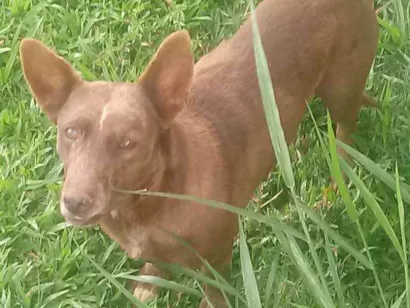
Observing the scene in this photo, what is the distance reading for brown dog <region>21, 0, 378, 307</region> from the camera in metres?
2.37

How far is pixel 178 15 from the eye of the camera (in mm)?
3984

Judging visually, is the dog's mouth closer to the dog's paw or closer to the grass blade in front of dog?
the grass blade in front of dog

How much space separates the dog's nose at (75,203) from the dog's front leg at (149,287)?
865 mm

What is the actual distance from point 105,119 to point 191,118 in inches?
21.3

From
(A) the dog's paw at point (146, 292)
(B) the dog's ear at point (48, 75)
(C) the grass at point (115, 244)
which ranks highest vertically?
(B) the dog's ear at point (48, 75)

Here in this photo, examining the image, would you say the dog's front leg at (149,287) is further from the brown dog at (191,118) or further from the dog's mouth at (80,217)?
the dog's mouth at (80,217)

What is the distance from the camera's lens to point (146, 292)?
10.3 ft

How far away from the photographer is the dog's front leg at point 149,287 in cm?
312

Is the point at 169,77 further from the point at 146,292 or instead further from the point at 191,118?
the point at 146,292

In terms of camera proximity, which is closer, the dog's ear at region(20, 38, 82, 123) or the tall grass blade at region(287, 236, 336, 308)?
the tall grass blade at region(287, 236, 336, 308)

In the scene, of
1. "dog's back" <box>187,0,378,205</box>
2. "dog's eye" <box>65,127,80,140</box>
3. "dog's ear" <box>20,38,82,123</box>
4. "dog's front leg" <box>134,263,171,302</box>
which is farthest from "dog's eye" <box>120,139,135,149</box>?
"dog's front leg" <box>134,263,171,302</box>

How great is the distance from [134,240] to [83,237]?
1.89ft

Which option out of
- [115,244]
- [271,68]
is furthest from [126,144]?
[115,244]

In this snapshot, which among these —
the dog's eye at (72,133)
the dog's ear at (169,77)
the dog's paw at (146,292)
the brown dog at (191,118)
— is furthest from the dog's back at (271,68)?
the dog's eye at (72,133)
